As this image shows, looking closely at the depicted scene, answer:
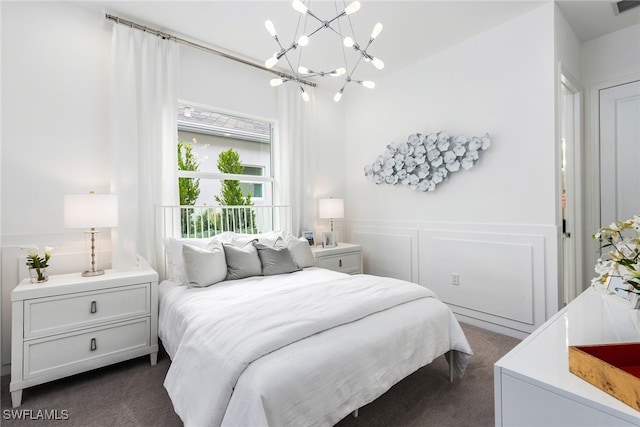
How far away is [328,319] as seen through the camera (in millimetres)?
1559

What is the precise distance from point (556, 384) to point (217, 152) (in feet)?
10.7

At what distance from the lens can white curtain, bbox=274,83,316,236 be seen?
12.3ft

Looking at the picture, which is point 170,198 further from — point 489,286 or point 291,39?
point 489,286

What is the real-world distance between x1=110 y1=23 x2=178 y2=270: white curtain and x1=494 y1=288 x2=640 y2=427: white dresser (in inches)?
106

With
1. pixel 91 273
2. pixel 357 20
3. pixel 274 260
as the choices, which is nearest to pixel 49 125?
pixel 91 273

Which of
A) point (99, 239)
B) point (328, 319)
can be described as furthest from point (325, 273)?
point (99, 239)

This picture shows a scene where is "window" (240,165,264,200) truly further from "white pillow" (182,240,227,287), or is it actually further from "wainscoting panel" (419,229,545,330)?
"wainscoting panel" (419,229,545,330)

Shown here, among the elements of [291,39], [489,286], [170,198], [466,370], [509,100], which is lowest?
[466,370]

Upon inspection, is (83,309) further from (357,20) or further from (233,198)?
(357,20)

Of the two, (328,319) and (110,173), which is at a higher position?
(110,173)

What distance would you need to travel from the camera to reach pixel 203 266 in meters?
2.36

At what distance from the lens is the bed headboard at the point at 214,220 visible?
9.27 ft

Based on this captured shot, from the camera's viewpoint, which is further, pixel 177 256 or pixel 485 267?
pixel 485 267

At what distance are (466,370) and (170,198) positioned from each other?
9.23 feet
